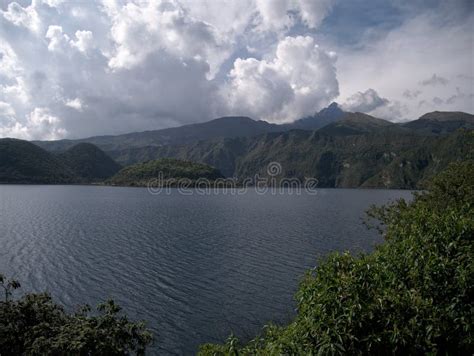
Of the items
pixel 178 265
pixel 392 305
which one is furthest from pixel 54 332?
pixel 178 265

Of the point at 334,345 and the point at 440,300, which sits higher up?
the point at 440,300

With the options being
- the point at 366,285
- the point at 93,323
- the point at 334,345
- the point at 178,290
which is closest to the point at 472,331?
the point at 366,285

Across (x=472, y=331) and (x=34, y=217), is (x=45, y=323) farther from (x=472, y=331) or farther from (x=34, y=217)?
(x=34, y=217)

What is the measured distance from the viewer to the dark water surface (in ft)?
130

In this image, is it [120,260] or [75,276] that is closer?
[75,276]

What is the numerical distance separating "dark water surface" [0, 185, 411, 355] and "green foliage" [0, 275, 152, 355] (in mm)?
11585

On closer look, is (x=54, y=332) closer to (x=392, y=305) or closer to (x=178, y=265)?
(x=392, y=305)

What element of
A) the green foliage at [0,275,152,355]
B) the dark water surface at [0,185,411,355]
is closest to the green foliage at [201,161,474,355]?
the dark water surface at [0,185,411,355]

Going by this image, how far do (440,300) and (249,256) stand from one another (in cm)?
5618

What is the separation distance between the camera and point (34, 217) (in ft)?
380

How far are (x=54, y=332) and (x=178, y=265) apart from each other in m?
40.7

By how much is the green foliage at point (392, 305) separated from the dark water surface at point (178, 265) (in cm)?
352

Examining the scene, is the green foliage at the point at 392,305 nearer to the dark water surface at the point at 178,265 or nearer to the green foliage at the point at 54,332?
the dark water surface at the point at 178,265

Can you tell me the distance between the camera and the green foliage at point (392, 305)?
35.5 feet
